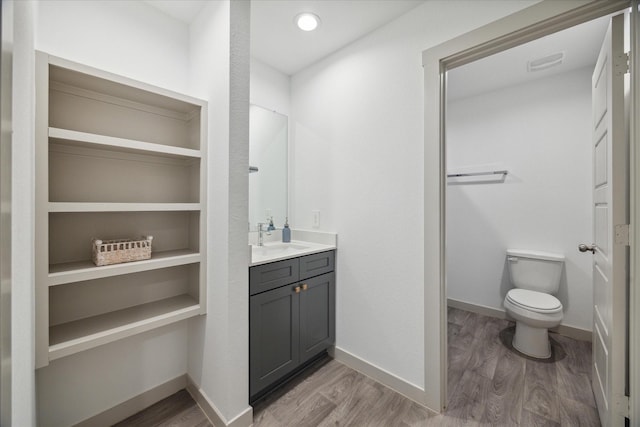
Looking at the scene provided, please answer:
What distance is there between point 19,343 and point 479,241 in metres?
3.43

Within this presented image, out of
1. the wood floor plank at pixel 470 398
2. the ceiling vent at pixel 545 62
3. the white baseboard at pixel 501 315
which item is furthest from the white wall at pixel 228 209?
the white baseboard at pixel 501 315

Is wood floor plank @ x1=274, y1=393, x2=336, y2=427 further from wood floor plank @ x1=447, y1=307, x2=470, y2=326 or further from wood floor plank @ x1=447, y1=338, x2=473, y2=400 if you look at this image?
wood floor plank @ x1=447, y1=307, x2=470, y2=326

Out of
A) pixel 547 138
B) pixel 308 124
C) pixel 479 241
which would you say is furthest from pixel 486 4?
pixel 479 241

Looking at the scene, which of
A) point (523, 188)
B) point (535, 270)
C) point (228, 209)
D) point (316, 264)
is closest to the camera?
point (228, 209)

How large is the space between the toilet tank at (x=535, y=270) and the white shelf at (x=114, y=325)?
9.27 feet

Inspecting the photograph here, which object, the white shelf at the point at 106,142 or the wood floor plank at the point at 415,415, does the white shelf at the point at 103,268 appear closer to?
the white shelf at the point at 106,142

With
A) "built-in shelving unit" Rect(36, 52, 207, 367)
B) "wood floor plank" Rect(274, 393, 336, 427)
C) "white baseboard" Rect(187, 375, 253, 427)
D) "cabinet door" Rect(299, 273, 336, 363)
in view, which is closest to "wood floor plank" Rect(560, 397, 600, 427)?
"wood floor plank" Rect(274, 393, 336, 427)

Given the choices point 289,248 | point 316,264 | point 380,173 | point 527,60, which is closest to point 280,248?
point 289,248

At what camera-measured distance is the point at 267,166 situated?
7.54ft

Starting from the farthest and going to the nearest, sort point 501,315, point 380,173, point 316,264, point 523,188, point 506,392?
point 501,315 → point 523,188 → point 316,264 → point 380,173 → point 506,392

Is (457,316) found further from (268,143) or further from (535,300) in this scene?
(268,143)

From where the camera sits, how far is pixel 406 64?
5.42 ft

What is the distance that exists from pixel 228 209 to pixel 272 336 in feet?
2.78

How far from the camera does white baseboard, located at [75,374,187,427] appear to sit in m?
1.39
